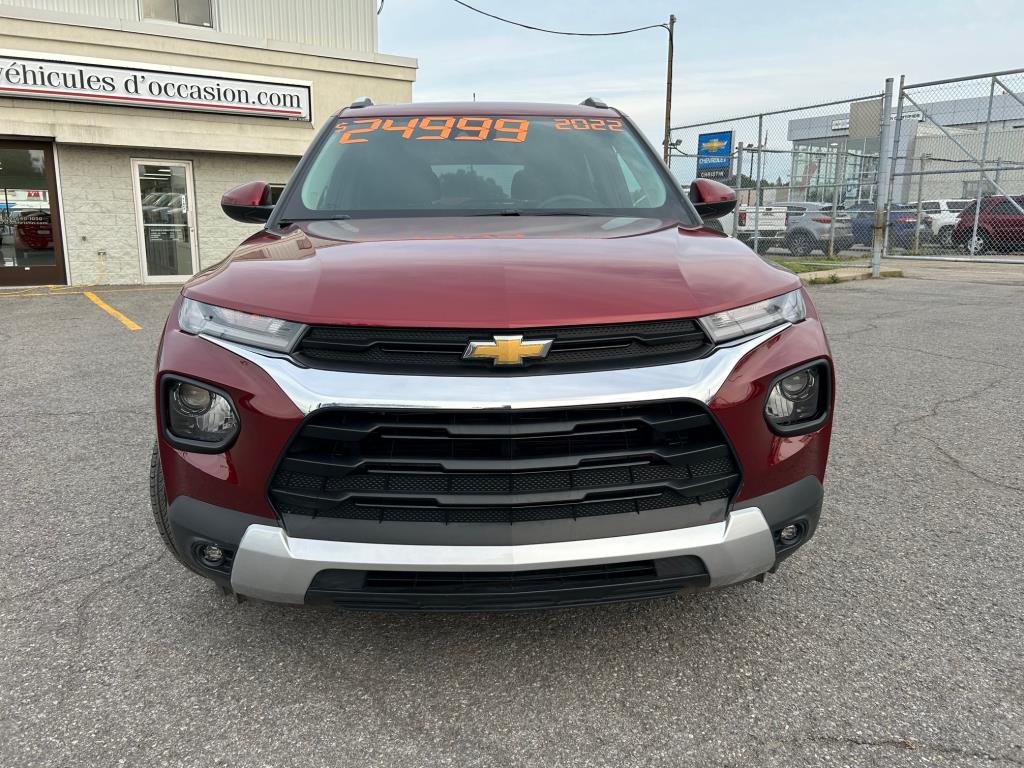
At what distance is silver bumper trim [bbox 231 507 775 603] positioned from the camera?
6.00 ft

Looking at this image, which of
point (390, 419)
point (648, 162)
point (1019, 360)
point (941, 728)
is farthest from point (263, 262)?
point (1019, 360)

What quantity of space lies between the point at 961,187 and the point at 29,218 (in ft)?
71.8

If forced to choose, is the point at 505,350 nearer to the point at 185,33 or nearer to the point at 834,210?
the point at 185,33

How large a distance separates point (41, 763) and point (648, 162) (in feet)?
9.72

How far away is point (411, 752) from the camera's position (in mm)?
1881

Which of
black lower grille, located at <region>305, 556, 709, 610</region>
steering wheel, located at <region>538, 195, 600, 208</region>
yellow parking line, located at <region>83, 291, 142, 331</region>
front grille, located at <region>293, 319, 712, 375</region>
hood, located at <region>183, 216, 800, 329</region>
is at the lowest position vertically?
yellow parking line, located at <region>83, 291, 142, 331</region>

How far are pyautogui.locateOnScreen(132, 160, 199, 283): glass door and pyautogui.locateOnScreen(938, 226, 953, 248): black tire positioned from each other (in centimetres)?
1619

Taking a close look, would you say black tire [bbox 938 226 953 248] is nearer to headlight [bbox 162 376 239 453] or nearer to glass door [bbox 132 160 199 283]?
glass door [bbox 132 160 199 283]

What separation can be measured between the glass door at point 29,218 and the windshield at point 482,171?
1216cm

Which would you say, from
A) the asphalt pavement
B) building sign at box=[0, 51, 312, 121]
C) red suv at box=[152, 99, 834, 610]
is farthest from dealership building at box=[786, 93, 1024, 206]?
red suv at box=[152, 99, 834, 610]

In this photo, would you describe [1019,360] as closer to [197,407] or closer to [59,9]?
[197,407]

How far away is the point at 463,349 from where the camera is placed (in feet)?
6.09

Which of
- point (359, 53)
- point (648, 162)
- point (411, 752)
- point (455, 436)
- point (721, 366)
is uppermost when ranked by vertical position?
point (359, 53)

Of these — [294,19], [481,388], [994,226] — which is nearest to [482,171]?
[481,388]
